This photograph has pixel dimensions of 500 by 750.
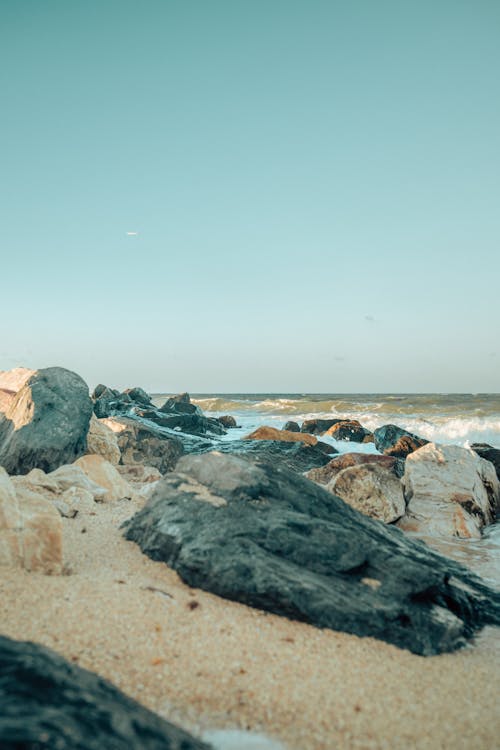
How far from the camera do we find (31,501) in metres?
3.15

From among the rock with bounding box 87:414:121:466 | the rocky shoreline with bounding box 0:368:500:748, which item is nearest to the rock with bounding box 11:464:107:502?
the rocky shoreline with bounding box 0:368:500:748

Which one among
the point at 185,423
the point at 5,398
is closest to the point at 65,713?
the point at 5,398

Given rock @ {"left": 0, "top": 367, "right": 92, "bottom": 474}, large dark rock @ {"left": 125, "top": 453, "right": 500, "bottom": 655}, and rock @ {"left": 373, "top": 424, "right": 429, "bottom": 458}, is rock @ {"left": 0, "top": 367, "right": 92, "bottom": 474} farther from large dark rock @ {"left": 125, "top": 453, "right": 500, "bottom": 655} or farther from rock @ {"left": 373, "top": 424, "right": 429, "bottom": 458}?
rock @ {"left": 373, "top": 424, "right": 429, "bottom": 458}

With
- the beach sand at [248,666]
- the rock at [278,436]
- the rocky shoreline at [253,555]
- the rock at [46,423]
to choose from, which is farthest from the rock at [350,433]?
the beach sand at [248,666]

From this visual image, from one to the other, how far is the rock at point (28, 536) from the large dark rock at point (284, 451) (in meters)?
8.22

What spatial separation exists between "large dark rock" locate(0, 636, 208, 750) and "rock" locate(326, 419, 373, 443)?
17.5 m

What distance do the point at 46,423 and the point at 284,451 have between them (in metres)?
6.92

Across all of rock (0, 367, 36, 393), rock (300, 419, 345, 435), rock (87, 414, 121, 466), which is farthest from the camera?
rock (300, 419, 345, 435)

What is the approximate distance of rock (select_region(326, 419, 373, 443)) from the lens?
62.1 ft

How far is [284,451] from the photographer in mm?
13203

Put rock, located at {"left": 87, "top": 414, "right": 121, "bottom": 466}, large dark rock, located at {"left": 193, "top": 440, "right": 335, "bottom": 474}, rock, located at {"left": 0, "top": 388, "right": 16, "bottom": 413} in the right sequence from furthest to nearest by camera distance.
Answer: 1. large dark rock, located at {"left": 193, "top": 440, "right": 335, "bottom": 474}
2. rock, located at {"left": 0, "top": 388, "right": 16, "bottom": 413}
3. rock, located at {"left": 87, "top": 414, "right": 121, "bottom": 466}

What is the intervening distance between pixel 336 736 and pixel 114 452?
812 centimetres

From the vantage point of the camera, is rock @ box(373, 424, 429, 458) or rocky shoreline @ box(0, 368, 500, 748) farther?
rock @ box(373, 424, 429, 458)

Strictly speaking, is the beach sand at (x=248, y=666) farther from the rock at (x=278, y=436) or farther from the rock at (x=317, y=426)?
the rock at (x=317, y=426)
